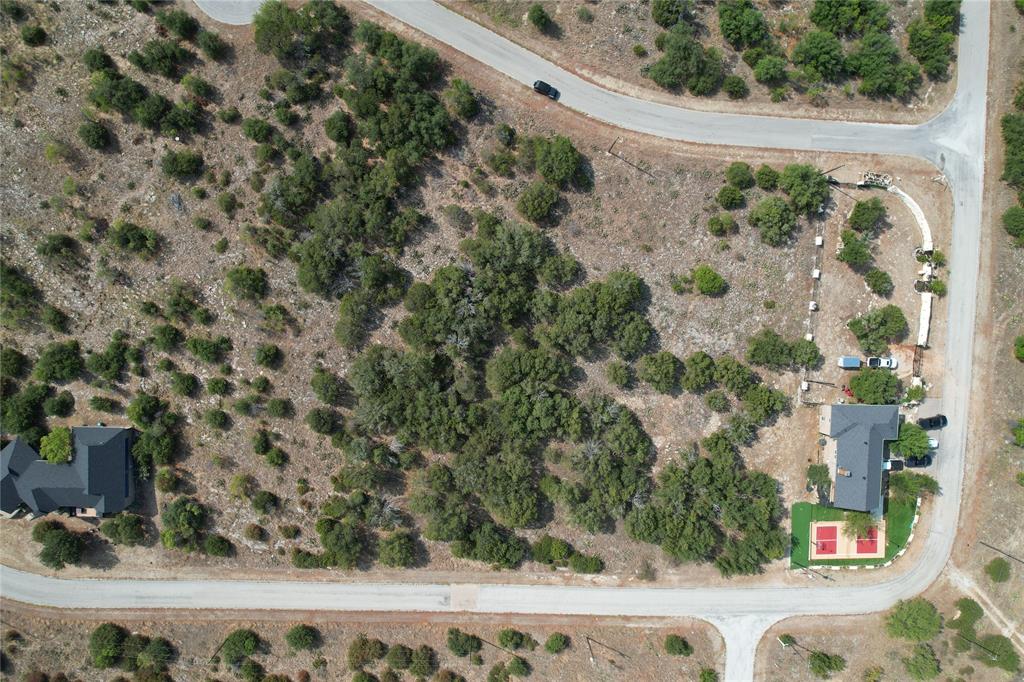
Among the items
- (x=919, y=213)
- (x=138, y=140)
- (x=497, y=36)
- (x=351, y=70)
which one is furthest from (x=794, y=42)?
(x=138, y=140)

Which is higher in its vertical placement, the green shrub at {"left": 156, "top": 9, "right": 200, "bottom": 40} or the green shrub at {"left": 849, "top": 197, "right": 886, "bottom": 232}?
the green shrub at {"left": 156, "top": 9, "right": 200, "bottom": 40}


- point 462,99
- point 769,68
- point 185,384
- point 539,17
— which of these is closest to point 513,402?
point 462,99

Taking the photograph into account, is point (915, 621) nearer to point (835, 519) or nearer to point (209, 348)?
point (835, 519)

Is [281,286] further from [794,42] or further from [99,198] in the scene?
[794,42]

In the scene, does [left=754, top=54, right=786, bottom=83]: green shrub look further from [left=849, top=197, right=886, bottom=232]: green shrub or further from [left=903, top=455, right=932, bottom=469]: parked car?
[left=903, top=455, right=932, bottom=469]: parked car

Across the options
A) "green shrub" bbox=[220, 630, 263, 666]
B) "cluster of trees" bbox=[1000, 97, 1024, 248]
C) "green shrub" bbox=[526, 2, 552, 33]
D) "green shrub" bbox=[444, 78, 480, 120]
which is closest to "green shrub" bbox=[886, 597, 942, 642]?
"cluster of trees" bbox=[1000, 97, 1024, 248]

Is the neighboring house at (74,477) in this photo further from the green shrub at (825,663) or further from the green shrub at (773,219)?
the green shrub at (825,663)

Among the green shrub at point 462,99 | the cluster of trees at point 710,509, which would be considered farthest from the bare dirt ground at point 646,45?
the cluster of trees at point 710,509
